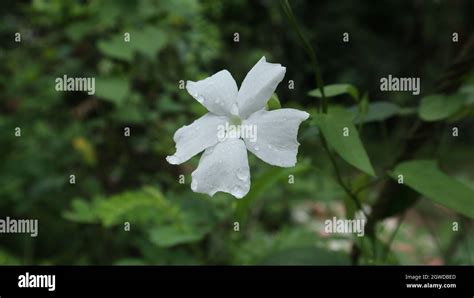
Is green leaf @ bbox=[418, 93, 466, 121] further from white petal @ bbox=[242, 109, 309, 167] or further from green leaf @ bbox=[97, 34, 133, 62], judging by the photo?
green leaf @ bbox=[97, 34, 133, 62]

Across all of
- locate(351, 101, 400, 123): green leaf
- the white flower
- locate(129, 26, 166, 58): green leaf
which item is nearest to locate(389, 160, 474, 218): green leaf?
locate(351, 101, 400, 123): green leaf

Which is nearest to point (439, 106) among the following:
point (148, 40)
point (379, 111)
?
point (379, 111)

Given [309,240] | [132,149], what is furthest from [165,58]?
[309,240]

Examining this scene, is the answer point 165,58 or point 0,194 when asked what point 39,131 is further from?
point 165,58

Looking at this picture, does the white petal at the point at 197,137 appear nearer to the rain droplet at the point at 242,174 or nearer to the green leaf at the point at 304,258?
the rain droplet at the point at 242,174

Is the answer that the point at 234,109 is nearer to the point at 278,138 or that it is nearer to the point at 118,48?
the point at 278,138
